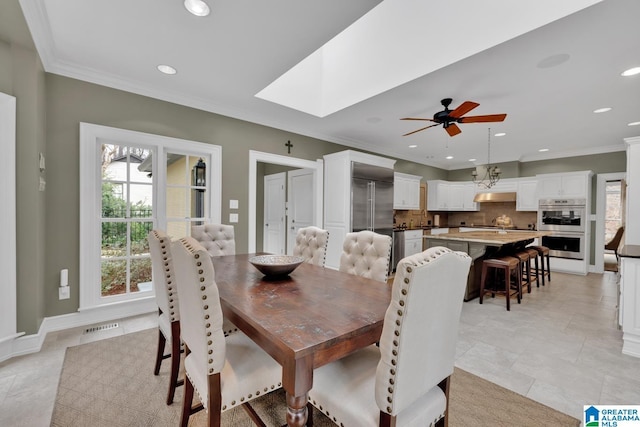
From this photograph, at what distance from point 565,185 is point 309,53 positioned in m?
6.28

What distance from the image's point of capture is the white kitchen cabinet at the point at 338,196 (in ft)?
15.3

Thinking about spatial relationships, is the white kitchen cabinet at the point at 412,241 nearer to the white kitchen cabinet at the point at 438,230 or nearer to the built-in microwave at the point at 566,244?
the white kitchen cabinet at the point at 438,230

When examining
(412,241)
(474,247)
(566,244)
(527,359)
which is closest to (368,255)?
(527,359)

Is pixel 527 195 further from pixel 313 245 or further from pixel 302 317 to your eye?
pixel 302 317

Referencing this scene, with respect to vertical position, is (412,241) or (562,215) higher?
(562,215)

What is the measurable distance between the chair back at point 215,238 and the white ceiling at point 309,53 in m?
1.63

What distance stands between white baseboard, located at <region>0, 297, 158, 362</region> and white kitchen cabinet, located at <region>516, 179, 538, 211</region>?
299 inches

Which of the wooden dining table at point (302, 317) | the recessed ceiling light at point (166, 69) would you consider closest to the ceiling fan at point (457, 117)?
the wooden dining table at point (302, 317)

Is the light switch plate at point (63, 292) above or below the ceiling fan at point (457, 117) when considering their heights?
below

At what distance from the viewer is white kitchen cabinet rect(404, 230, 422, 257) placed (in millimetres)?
6027

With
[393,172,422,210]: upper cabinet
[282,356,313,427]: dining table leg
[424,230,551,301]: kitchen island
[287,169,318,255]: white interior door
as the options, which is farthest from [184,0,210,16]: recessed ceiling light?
[393,172,422,210]: upper cabinet

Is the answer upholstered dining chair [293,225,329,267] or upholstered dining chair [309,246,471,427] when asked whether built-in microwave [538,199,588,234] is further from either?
upholstered dining chair [309,246,471,427]

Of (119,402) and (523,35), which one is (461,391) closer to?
(119,402)

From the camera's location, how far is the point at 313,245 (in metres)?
2.66
